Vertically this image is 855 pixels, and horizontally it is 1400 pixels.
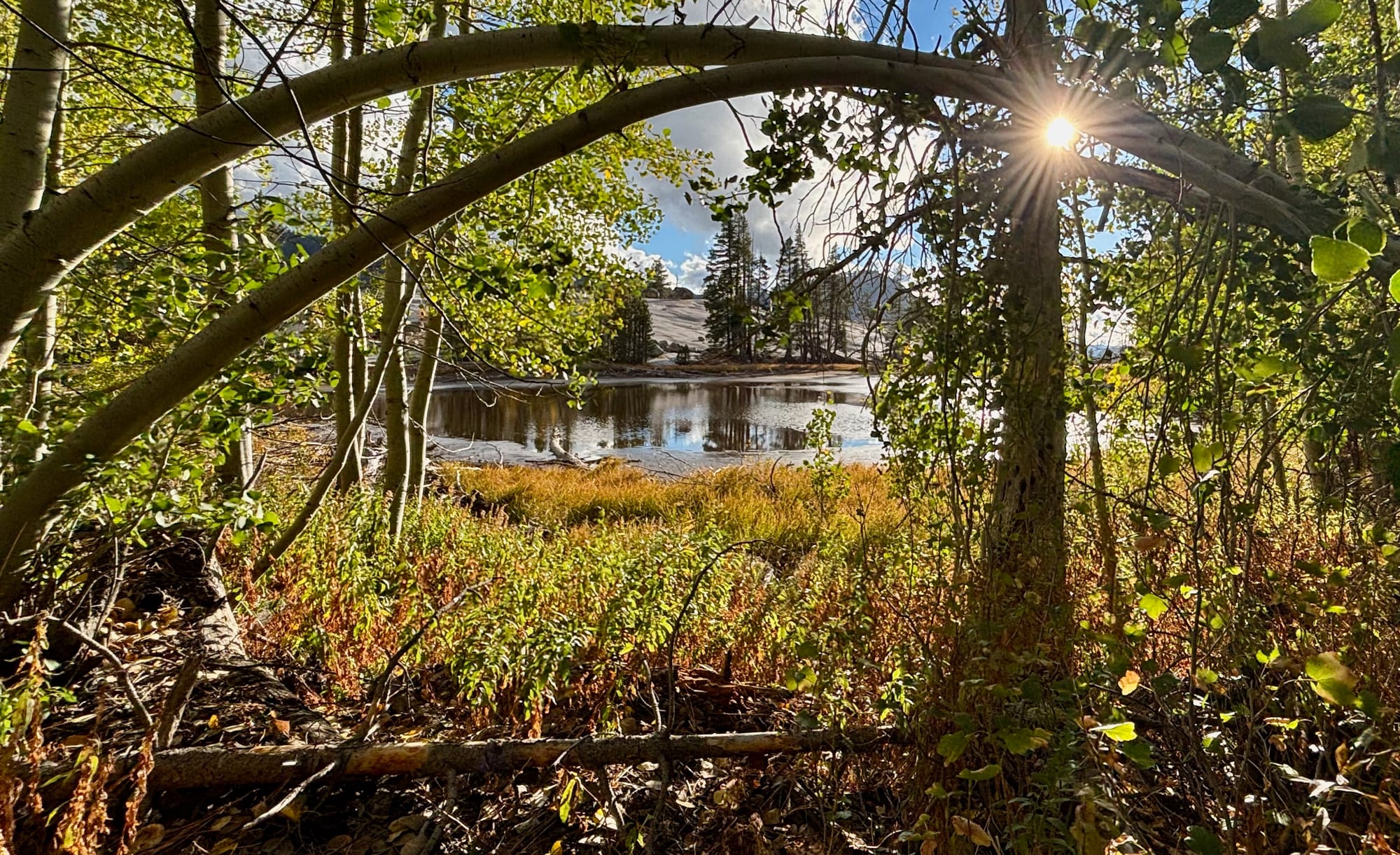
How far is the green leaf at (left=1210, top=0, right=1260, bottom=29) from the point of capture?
33.3 inches

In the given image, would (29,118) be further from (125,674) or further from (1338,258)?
(1338,258)

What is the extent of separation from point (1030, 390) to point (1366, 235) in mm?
1188

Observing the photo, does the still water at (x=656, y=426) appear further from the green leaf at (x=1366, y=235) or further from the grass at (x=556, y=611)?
the green leaf at (x=1366, y=235)

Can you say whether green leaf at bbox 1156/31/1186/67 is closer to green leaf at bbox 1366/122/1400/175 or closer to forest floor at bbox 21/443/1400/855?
green leaf at bbox 1366/122/1400/175

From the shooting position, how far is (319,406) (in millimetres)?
2916

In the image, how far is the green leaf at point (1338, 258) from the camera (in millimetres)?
604

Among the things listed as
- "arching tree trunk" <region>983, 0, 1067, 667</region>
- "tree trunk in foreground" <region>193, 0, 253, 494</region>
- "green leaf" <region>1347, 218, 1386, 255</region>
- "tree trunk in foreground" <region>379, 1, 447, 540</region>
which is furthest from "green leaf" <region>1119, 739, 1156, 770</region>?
"tree trunk in foreground" <region>379, 1, 447, 540</region>

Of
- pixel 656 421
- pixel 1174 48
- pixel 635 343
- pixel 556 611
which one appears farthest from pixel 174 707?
pixel 635 343

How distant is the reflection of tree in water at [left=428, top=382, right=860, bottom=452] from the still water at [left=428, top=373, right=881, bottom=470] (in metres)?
0.05

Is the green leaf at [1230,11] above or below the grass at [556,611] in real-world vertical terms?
above

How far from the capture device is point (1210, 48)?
2.80 feet

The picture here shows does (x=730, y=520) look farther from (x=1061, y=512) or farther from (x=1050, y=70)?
(x=1050, y=70)

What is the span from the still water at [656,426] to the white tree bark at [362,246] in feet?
31.8

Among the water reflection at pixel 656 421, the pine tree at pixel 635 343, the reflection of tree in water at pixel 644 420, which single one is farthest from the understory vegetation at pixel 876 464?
the pine tree at pixel 635 343
